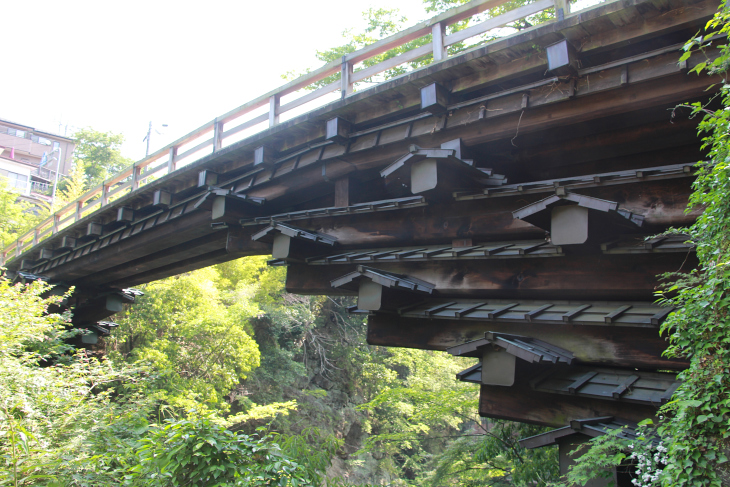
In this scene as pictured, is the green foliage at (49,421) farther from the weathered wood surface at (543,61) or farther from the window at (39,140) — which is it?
the window at (39,140)

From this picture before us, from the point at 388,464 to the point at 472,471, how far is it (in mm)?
9581

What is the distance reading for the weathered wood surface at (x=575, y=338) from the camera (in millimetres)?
3162

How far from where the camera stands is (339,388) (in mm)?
19641

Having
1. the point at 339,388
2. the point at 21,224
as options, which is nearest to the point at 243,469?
the point at 339,388

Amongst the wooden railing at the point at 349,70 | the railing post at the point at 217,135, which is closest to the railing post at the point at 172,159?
the wooden railing at the point at 349,70

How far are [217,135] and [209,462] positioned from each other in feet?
15.1

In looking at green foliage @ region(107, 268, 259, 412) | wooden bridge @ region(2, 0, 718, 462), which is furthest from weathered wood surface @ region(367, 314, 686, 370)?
green foliage @ region(107, 268, 259, 412)

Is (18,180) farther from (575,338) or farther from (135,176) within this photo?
(575,338)

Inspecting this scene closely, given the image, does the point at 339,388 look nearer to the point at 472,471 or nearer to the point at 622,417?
the point at 472,471

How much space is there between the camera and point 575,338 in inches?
137

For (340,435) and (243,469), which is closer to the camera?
(243,469)

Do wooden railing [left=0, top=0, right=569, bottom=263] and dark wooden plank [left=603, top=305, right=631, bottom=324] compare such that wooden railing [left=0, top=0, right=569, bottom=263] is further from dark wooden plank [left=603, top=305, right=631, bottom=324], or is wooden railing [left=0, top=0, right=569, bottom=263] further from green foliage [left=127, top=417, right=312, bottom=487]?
green foliage [left=127, top=417, right=312, bottom=487]

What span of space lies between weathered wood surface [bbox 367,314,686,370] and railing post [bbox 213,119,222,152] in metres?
3.93

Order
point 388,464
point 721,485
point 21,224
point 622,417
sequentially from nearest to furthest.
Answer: point 721,485, point 622,417, point 388,464, point 21,224
